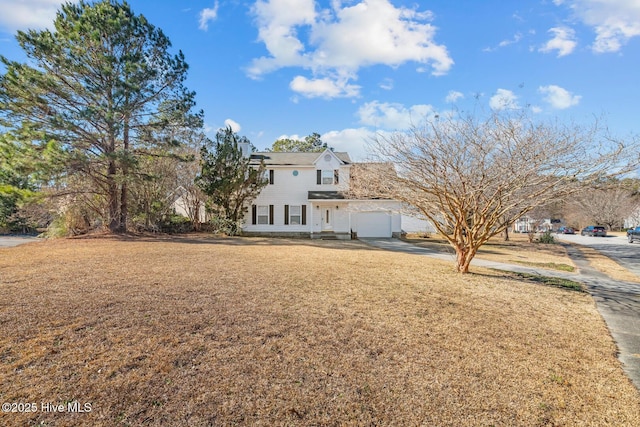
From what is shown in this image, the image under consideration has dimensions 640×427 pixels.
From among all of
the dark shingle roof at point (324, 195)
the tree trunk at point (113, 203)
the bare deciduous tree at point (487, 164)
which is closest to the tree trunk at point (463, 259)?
the bare deciduous tree at point (487, 164)

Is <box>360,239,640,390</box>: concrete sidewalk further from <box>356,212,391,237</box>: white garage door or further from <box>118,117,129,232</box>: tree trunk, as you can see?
<box>118,117,129,232</box>: tree trunk

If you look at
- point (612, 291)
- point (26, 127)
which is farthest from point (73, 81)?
point (612, 291)

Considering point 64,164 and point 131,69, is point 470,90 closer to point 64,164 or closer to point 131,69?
point 131,69

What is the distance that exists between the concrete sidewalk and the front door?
11.0 m

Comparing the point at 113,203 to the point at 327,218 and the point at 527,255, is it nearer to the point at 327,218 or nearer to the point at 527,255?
the point at 327,218

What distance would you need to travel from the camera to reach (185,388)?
3.20m

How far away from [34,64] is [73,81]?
159 centimetres

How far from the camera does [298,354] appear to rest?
13.3ft

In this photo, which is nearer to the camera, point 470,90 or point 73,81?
point 470,90

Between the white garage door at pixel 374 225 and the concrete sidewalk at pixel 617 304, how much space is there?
1039 centimetres

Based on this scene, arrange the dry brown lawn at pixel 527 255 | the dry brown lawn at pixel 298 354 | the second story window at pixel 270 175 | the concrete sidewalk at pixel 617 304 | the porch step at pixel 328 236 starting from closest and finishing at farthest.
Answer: the dry brown lawn at pixel 298 354 < the concrete sidewalk at pixel 617 304 < the dry brown lawn at pixel 527 255 < the porch step at pixel 328 236 < the second story window at pixel 270 175

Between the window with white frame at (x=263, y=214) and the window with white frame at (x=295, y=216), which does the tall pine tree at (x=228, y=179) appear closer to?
the window with white frame at (x=263, y=214)

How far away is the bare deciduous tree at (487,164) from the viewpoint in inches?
308

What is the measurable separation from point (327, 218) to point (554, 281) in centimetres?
1513
